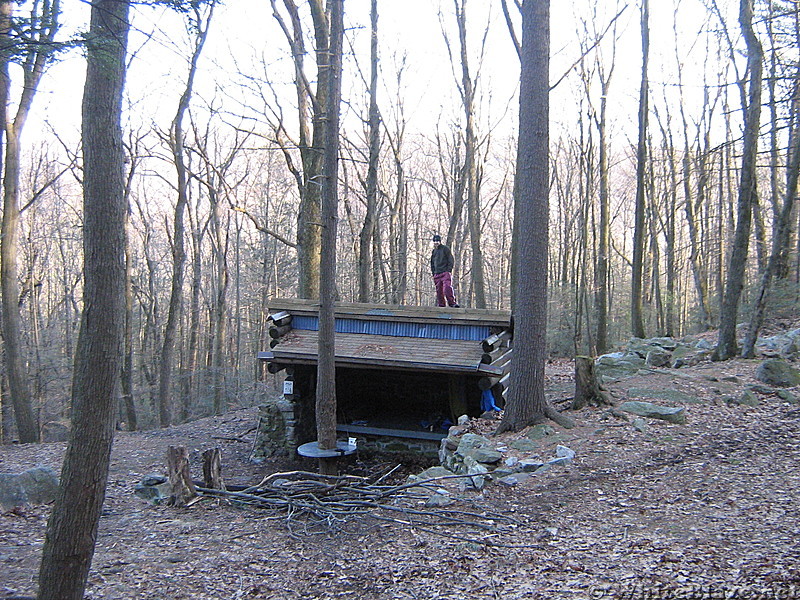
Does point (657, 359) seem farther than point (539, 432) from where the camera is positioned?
Yes

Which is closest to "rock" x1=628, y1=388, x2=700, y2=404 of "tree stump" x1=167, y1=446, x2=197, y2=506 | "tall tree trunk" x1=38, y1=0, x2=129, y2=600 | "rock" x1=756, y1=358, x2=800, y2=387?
"rock" x1=756, y1=358, x2=800, y2=387

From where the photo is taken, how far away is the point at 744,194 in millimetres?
10953

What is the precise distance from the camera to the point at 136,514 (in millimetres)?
7301

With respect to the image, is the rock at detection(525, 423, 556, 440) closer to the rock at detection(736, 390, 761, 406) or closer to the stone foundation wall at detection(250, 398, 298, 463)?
the rock at detection(736, 390, 761, 406)

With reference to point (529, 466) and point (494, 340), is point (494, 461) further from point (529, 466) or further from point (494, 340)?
point (494, 340)

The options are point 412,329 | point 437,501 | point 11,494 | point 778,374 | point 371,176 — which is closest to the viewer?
point 437,501

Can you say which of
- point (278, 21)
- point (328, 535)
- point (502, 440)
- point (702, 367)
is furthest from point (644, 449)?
point (278, 21)

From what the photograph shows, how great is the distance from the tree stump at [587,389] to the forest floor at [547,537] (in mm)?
550

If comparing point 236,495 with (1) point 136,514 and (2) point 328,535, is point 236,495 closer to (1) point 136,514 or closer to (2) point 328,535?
(1) point 136,514

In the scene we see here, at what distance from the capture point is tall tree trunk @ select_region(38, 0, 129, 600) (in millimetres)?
3998

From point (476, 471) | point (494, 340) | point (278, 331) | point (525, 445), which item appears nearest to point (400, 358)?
point (494, 340)

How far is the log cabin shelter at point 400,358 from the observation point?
1053cm

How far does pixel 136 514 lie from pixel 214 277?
82.1 ft

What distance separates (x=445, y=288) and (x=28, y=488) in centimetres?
855
